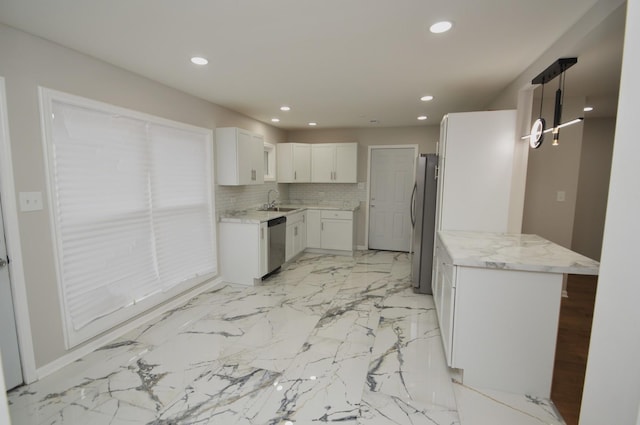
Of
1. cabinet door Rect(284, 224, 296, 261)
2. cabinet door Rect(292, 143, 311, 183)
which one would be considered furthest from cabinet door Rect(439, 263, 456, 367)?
cabinet door Rect(292, 143, 311, 183)

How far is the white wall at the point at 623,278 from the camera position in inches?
26.3

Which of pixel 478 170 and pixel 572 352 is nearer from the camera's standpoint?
pixel 572 352

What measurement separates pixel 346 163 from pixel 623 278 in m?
5.04

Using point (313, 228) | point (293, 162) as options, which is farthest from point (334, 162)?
point (313, 228)

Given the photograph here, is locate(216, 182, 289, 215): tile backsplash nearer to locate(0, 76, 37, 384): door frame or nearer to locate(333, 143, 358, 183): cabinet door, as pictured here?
locate(333, 143, 358, 183): cabinet door

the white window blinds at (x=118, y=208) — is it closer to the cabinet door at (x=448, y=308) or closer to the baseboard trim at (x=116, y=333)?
the baseboard trim at (x=116, y=333)

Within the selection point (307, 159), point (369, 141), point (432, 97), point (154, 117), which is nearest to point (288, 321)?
point (154, 117)

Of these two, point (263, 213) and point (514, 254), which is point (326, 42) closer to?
point (514, 254)

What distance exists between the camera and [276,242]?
436 centimetres

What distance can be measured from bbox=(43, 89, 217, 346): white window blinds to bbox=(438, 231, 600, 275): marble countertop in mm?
2845

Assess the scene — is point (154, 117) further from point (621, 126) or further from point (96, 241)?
point (621, 126)

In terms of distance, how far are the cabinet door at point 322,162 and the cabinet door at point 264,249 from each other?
2.06 meters

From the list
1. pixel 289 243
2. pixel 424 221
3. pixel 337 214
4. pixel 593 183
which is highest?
pixel 593 183

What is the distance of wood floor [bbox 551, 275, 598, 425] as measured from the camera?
191 cm
